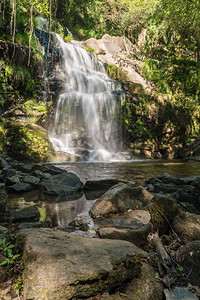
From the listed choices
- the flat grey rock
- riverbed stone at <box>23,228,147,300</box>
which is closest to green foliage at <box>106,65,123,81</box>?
the flat grey rock

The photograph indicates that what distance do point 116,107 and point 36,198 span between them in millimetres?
10753

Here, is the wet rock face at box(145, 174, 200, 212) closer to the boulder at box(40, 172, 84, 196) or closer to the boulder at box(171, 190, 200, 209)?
the boulder at box(171, 190, 200, 209)

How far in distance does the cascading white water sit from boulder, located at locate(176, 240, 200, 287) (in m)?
8.78

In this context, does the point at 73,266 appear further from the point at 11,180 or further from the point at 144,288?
the point at 11,180

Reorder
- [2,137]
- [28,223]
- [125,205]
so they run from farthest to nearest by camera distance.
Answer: [2,137] → [125,205] → [28,223]

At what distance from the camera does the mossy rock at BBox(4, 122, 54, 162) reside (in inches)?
330

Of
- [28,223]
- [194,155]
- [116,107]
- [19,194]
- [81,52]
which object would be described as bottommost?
[194,155]

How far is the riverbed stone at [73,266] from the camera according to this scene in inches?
42.4

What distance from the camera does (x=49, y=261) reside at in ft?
3.95

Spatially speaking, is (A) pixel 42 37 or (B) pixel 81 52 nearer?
(A) pixel 42 37

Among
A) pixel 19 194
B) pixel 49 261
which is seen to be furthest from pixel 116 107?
pixel 49 261

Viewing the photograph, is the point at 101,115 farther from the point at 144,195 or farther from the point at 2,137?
the point at 144,195

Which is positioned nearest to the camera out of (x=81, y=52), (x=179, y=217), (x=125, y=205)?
(x=179, y=217)

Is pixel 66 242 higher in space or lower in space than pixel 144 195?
higher
